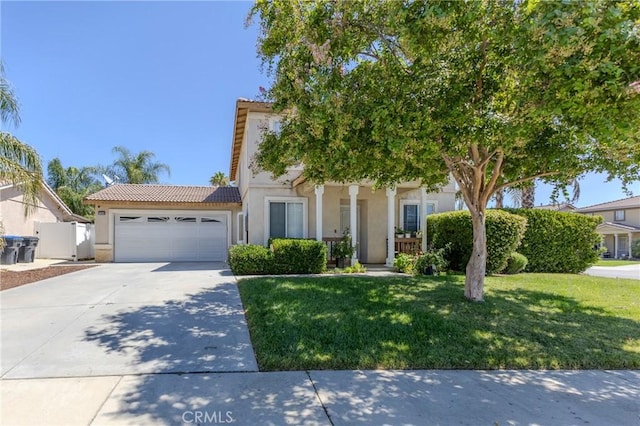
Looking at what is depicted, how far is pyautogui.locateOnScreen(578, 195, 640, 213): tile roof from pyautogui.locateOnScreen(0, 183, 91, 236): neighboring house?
48314 mm

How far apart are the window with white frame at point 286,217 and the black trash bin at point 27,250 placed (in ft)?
42.4

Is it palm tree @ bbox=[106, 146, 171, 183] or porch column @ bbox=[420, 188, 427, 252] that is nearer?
porch column @ bbox=[420, 188, 427, 252]

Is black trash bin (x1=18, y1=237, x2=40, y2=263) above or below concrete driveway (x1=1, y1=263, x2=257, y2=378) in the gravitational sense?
above

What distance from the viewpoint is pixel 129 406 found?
340 centimetres

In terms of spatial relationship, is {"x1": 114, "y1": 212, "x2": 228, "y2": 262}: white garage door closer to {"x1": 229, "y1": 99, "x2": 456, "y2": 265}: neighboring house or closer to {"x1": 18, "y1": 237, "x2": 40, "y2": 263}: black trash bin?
{"x1": 18, "y1": 237, "x2": 40, "y2": 263}: black trash bin

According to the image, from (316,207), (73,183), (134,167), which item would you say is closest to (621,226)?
(316,207)

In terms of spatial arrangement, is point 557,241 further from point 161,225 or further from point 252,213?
point 161,225

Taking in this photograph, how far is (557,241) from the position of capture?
43.5 ft

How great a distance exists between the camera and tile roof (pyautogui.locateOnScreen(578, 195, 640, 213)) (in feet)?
116

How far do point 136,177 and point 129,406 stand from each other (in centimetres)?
2841

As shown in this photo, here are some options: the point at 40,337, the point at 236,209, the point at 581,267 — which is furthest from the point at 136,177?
the point at 581,267

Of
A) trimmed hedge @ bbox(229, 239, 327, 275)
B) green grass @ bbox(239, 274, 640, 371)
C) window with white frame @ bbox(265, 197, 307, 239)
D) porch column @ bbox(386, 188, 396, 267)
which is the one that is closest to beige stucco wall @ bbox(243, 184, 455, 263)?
window with white frame @ bbox(265, 197, 307, 239)

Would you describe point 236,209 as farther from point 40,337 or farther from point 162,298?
point 40,337

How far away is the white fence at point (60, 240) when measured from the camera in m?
19.3
